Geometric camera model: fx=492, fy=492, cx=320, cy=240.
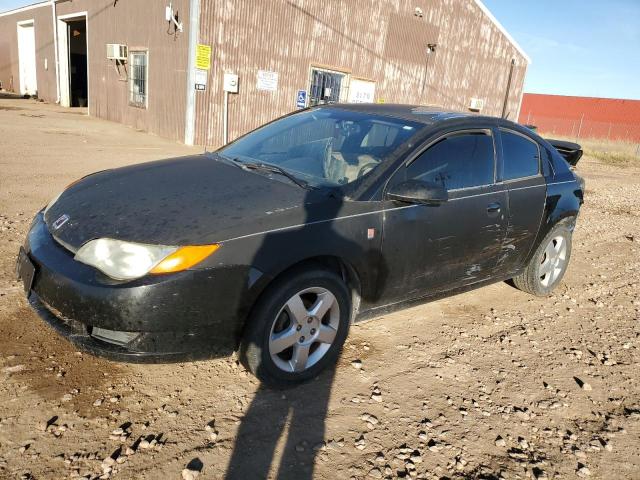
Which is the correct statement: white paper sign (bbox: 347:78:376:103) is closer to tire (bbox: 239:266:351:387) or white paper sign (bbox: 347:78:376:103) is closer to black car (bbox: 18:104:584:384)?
black car (bbox: 18:104:584:384)

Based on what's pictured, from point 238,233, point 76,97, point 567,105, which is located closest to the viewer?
point 238,233

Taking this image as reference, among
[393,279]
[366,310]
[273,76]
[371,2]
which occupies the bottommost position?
[366,310]

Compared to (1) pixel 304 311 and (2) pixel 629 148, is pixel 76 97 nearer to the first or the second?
(1) pixel 304 311

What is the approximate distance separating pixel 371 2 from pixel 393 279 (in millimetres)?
14948

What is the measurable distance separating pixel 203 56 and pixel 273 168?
1020cm

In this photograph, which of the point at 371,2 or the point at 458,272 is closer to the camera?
the point at 458,272

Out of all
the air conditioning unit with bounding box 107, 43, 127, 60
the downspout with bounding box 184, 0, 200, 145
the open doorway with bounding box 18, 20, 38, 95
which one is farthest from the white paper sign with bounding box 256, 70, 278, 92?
the open doorway with bounding box 18, 20, 38, 95

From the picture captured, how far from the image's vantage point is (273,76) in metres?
14.2

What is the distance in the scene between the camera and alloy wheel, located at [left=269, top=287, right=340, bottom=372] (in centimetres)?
277

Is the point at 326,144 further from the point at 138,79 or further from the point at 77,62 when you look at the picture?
the point at 77,62

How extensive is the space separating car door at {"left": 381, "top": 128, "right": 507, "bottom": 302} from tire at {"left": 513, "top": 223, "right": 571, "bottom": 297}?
77 cm

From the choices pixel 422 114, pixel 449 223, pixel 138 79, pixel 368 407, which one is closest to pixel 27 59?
pixel 138 79

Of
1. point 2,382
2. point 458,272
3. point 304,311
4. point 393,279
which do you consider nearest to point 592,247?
point 458,272

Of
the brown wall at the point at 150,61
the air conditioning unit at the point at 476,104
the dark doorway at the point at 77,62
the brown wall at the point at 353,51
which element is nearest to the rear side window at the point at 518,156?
the brown wall at the point at 353,51
